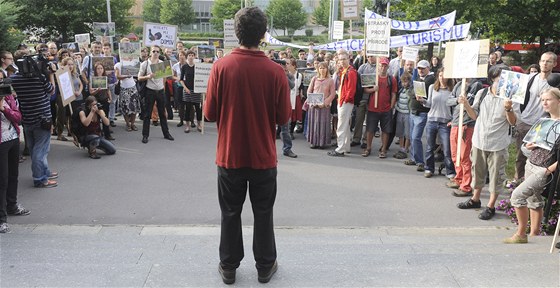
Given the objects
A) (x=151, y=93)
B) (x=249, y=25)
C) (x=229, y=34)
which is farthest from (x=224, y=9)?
(x=249, y=25)

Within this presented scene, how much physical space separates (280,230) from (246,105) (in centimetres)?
242

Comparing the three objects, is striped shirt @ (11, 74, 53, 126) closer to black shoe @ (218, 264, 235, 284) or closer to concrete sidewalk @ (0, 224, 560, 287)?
concrete sidewalk @ (0, 224, 560, 287)

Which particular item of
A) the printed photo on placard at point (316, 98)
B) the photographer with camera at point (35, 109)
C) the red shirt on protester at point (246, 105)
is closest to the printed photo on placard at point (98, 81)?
the photographer with camera at point (35, 109)

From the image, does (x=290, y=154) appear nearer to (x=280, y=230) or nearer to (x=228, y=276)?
(x=280, y=230)

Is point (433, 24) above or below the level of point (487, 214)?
above

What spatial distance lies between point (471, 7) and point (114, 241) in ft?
85.5

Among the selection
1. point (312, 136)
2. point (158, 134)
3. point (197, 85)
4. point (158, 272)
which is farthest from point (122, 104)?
point (158, 272)

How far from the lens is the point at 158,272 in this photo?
13.5 ft

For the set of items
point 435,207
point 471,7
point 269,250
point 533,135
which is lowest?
point 435,207

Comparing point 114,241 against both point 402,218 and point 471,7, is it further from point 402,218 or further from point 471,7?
point 471,7

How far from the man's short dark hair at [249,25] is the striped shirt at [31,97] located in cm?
466

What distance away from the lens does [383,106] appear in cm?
992

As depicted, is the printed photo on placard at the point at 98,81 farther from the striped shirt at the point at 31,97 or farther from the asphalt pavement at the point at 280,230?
the striped shirt at the point at 31,97

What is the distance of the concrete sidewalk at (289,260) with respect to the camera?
3.98 meters
